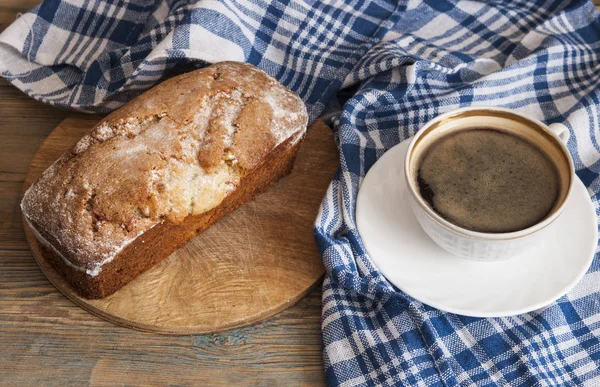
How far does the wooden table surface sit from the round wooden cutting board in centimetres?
4

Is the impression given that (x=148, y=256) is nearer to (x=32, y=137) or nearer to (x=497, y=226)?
(x=32, y=137)

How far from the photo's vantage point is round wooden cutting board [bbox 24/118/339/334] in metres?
1.70

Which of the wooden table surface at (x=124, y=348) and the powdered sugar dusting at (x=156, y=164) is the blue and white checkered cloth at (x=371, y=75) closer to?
the wooden table surface at (x=124, y=348)

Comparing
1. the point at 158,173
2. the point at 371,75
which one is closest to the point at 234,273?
the point at 158,173

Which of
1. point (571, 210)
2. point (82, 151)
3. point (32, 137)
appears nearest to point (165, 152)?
point (82, 151)

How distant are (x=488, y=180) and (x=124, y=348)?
3.13 feet

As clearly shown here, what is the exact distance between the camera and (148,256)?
1.77 metres

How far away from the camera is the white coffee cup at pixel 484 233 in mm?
1554

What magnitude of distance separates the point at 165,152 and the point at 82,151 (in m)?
0.22

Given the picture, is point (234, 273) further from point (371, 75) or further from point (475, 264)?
point (371, 75)

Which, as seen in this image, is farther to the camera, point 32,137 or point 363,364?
point 32,137

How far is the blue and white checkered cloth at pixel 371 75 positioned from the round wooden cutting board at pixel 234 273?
10 centimetres

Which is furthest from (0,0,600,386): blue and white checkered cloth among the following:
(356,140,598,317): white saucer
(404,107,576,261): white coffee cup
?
(404,107,576,261): white coffee cup

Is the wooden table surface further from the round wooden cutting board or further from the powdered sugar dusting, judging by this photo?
the powdered sugar dusting
